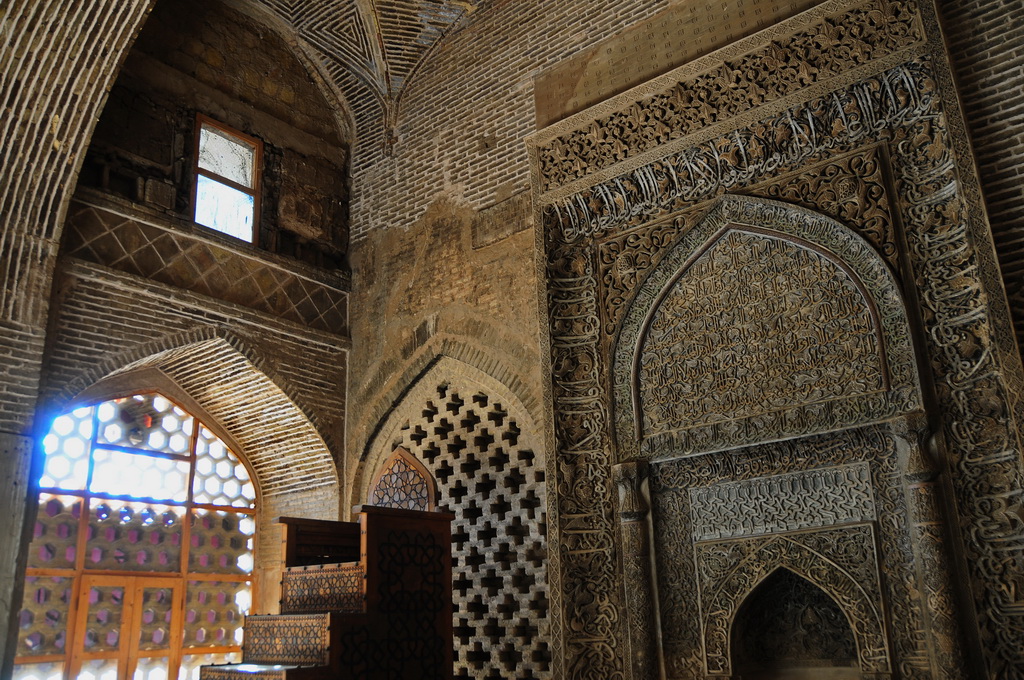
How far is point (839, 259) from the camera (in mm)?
4996

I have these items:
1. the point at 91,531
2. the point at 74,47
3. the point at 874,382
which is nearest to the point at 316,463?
the point at 91,531

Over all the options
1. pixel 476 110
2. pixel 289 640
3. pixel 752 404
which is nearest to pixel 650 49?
pixel 476 110

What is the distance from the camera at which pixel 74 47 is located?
20.1 feet

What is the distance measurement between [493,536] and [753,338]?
8.28 feet

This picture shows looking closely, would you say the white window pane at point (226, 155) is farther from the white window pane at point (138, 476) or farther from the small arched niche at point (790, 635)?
the small arched niche at point (790, 635)

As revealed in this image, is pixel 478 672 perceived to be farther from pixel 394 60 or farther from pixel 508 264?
pixel 394 60

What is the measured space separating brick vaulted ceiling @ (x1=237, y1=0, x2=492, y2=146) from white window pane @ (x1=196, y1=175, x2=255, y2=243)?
5.27 ft

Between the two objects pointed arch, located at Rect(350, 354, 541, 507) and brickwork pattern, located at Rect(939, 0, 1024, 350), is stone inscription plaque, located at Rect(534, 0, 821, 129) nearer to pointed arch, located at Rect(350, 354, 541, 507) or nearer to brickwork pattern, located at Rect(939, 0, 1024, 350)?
brickwork pattern, located at Rect(939, 0, 1024, 350)

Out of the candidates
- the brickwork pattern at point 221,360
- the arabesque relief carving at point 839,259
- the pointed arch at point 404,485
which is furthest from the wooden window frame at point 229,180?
the arabesque relief carving at point 839,259

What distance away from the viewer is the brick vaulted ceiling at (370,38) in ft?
26.2

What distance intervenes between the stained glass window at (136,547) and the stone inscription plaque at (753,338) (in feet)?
14.0

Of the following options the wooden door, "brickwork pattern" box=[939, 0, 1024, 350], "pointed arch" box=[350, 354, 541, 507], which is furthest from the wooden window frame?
"brickwork pattern" box=[939, 0, 1024, 350]

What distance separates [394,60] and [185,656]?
18.6ft

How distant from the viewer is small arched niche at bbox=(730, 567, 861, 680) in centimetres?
487
